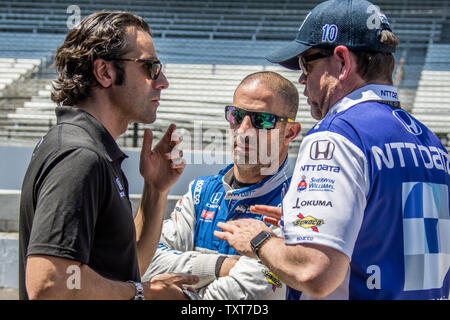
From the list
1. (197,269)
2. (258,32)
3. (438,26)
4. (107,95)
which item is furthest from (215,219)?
(438,26)

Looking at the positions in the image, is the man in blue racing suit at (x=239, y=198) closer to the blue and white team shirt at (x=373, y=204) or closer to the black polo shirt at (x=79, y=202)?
the black polo shirt at (x=79, y=202)

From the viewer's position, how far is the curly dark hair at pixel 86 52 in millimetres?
1810

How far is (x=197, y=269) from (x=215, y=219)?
0.29 m

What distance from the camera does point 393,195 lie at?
1467mm

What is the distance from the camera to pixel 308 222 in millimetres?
1429

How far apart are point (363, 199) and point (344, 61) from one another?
0.50 metres

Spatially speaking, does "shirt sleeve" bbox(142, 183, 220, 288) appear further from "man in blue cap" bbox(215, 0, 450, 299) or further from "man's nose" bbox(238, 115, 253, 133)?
"man in blue cap" bbox(215, 0, 450, 299)

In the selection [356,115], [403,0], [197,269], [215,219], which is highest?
[403,0]

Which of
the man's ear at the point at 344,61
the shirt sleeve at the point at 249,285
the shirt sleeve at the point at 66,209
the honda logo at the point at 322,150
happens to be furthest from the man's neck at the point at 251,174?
the shirt sleeve at the point at 66,209

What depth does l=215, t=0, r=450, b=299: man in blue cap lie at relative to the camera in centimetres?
141

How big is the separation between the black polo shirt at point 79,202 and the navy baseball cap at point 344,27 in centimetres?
77

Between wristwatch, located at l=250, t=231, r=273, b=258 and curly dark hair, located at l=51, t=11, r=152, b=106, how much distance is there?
0.78 m

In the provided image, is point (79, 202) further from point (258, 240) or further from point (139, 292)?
point (258, 240)
